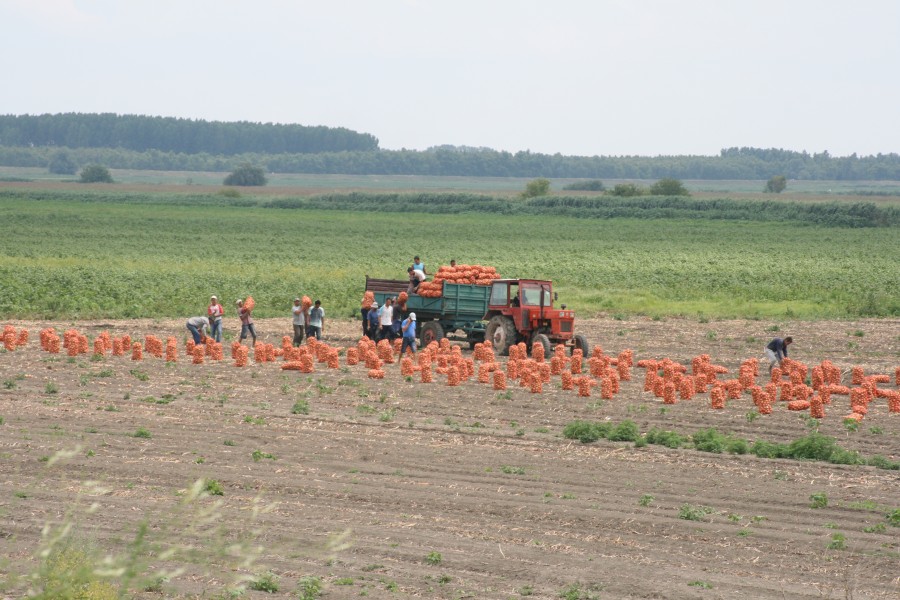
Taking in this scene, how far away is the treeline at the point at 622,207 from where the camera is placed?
95812 mm

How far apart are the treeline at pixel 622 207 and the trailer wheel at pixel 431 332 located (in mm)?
69995

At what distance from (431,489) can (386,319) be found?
14022 mm

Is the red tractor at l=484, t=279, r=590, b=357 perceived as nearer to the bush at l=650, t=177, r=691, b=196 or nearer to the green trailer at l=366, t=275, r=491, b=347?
the green trailer at l=366, t=275, r=491, b=347

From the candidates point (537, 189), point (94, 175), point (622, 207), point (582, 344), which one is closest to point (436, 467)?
point (582, 344)

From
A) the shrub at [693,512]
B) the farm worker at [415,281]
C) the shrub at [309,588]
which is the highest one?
the farm worker at [415,281]

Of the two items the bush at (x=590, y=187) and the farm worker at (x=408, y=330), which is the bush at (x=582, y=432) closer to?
the farm worker at (x=408, y=330)

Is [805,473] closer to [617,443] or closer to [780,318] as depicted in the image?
[617,443]

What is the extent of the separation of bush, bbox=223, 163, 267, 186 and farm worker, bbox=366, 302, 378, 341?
143862 millimetres

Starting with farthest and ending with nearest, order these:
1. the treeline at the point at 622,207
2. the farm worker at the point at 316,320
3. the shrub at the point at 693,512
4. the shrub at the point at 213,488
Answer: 1. the treeline at the point at 622,207
2. the farm worker at the point at 316,320
3. the shrub at the point at 213,488
4. the shrub at the point at 693,512

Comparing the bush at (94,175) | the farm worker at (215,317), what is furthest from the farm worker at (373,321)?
the bush at (94,175)

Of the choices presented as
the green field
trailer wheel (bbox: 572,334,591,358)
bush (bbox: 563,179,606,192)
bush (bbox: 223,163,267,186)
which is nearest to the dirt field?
trailer wheel (bbox: 572,334,591,358)

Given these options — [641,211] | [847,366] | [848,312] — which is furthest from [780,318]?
[641,211]

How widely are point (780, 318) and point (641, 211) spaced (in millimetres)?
68511

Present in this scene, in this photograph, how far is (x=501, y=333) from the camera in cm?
2808
